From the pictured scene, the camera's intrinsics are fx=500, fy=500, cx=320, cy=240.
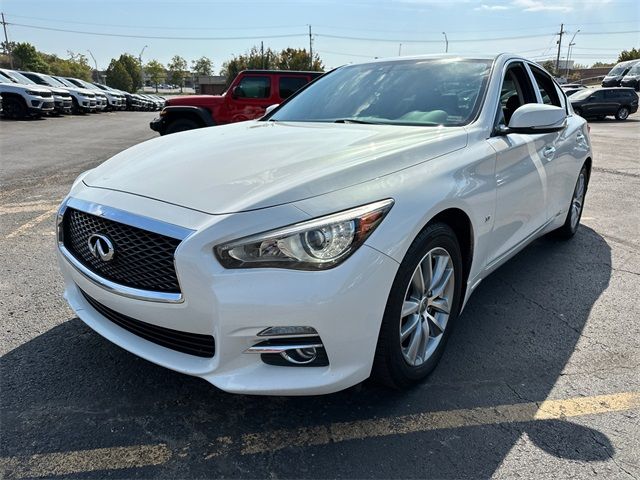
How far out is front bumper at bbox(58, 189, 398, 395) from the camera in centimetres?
190

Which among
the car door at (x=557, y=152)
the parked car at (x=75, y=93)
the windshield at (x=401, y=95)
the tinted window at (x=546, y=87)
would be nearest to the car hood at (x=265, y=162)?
the windshield at (x=401, y=95)

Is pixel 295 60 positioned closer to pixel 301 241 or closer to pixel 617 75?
pixel 617 75

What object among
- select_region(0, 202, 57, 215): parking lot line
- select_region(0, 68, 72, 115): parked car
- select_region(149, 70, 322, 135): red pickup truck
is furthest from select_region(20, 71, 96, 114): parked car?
select_region(0, 202, 57, 215): parking lot line

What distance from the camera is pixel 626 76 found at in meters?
37.4

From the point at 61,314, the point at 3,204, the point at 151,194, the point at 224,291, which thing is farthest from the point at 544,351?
the point at 3,204

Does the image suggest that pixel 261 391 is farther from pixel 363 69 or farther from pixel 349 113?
pixel 363 69

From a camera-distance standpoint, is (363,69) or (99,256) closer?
(99,256)

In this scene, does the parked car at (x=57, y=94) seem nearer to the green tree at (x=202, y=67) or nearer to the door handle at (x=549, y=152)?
the door handle at (x=549, y=152)

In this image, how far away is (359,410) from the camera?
237 centimetres

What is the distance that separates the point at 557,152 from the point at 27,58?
88.8 m

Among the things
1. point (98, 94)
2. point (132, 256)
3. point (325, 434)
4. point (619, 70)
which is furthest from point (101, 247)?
point (619, 70)

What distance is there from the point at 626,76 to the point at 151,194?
145 feet

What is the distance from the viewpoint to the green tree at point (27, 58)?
242ft

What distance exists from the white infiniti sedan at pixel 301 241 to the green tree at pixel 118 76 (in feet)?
289
